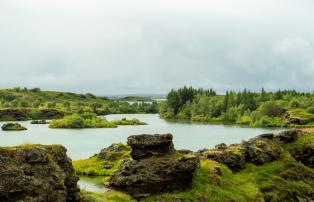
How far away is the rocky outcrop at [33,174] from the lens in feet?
112

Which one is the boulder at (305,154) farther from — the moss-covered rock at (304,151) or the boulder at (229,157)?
the boulder at (229,157)

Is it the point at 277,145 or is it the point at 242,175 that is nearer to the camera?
the point at 242,175

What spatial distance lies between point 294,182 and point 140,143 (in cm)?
2320

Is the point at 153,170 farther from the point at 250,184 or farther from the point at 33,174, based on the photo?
the point at 33,174

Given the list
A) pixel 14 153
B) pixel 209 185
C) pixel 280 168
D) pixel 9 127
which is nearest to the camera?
pixel 14 153

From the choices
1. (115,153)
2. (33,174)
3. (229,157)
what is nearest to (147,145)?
(229,157)

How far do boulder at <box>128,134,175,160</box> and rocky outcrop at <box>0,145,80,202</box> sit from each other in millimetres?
14001

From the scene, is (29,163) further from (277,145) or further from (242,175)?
(277,145)

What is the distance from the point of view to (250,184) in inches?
2351

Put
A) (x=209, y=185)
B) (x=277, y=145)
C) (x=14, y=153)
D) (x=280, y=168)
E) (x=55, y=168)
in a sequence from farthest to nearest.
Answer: (x=277, y=145)
(x=280, y=168)
(x=209, y=185)
(x=55, y=168)
(x=14, y=153)

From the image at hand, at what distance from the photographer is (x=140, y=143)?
52.9 m

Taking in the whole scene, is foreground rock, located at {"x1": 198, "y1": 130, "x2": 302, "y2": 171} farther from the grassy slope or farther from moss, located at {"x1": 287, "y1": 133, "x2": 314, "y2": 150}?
the grassy slope

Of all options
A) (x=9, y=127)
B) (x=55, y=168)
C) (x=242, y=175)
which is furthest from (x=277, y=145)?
(x=9, y=127)

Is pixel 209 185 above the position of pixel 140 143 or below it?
below
